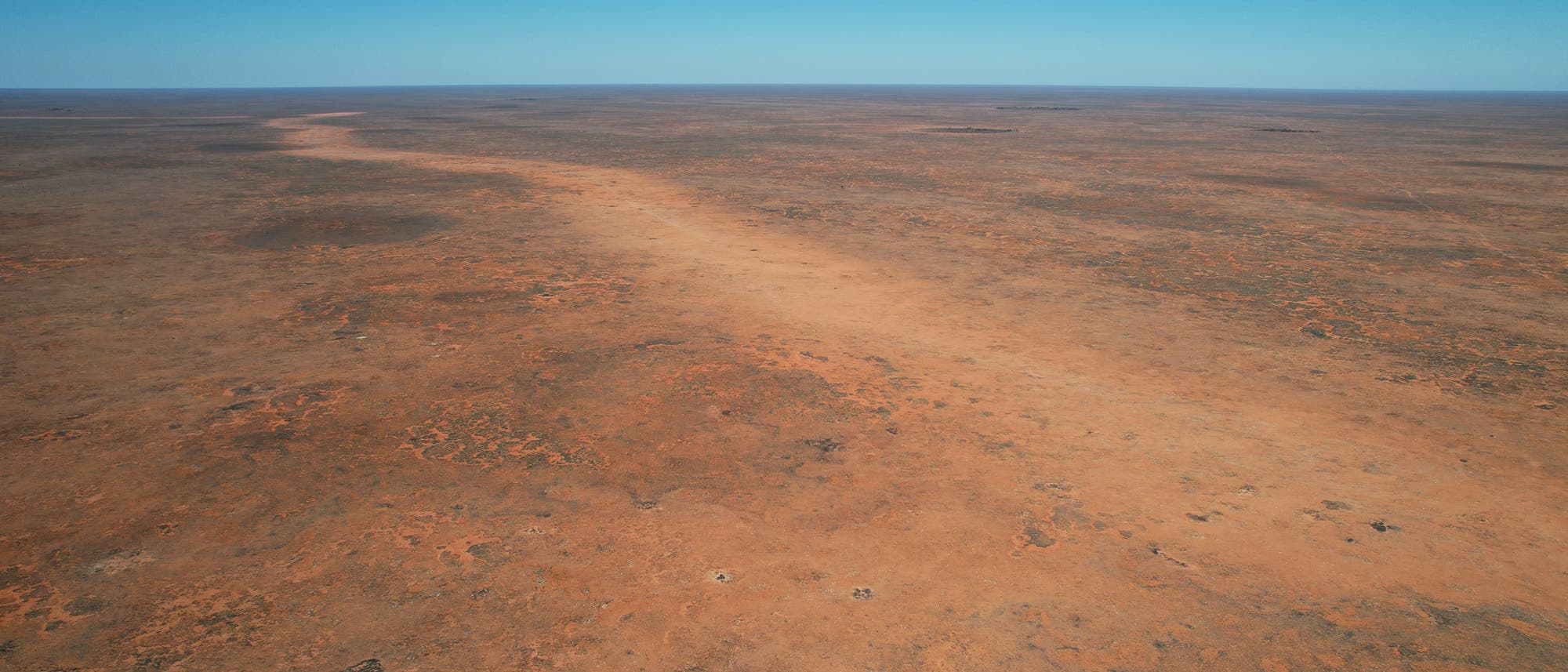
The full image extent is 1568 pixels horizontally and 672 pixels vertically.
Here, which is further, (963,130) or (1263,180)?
(963,130)

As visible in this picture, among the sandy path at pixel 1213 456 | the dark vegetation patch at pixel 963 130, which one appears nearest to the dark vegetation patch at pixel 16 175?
the sandy path at pixel 1213 456

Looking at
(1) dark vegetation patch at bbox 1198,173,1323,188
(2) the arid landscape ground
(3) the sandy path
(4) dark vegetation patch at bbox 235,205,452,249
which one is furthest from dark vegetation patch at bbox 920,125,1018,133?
(3) the sandy path

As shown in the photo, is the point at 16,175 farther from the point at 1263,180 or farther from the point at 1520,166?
the point at 1520,166

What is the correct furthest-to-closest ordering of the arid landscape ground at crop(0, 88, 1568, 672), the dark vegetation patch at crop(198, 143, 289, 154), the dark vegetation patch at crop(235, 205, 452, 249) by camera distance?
the dark vegetation patch at crop(198, 143, 289, 154) → the dark vegetation patch at crop(235, 205, 452, 249) → the arid landscape ground at crop(0, 88, 1568, 672)

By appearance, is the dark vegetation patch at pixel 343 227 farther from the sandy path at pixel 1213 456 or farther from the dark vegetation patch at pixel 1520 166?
the dark vegetation patch at pixel 1520 166

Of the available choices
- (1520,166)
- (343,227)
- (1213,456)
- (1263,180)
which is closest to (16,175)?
(343,227)

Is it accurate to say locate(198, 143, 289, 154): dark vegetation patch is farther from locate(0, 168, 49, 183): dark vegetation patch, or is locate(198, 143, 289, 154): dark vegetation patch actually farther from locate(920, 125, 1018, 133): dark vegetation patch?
locate(920, 125, 1018, 133): dark vegetation patch
